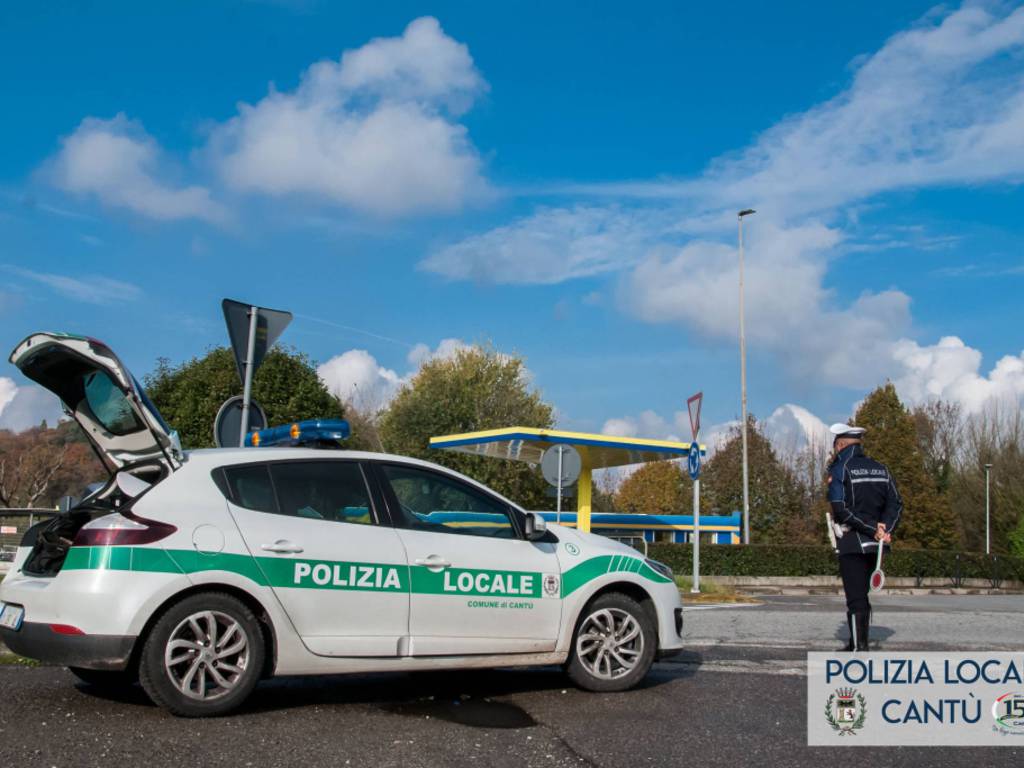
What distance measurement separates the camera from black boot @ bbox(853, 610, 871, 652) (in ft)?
26.7

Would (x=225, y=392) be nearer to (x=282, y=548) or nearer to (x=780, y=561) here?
(x=780, y=561)

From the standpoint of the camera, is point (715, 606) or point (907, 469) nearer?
point (715, 606)

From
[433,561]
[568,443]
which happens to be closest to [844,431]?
[433,561]

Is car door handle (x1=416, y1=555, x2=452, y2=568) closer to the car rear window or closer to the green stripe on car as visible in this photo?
the green stripe on car

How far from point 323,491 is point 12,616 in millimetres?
1818

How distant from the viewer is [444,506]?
6809 mm

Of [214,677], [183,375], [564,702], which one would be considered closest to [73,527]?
[214,677]

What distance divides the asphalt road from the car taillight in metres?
0.94

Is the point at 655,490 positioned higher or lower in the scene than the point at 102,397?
higher

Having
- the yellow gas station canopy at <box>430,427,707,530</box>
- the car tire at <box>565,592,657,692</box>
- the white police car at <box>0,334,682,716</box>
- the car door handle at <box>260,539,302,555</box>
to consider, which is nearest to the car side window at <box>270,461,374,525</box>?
the white police car at <box>0,334,682,716</box>

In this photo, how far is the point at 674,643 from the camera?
721 cm

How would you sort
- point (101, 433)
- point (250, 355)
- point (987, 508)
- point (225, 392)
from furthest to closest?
point (987, 508)
point (225, 392)
point (250, 355)
point (101, 433)

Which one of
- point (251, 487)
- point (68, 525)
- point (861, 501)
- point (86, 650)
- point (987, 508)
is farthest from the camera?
point (987, 508)

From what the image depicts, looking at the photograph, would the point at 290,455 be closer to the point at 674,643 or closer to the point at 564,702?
the point at 564,702
